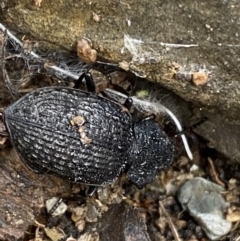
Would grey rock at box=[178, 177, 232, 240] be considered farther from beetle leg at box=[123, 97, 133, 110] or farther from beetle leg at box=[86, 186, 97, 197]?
beetle leg at box=[123, 97, 133, 110]

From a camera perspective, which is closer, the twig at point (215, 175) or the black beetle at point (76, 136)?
the black beetle at point (76, 136)

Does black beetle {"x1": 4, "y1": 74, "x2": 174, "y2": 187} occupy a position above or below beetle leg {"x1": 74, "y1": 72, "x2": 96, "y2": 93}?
below

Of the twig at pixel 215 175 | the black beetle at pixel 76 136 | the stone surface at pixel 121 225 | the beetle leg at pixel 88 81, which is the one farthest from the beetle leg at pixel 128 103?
the twig at pixel 215 175

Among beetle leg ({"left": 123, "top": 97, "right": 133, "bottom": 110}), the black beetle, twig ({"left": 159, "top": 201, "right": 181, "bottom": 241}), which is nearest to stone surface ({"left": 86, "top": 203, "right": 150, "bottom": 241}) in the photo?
twig ({"left": 159, "top": 201, "right": 181, "bottom": 241})

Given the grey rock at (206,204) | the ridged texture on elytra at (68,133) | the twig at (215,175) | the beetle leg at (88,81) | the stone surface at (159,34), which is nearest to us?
the stone surface at (159,34)

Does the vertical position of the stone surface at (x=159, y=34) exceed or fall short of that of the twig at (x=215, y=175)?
it exceeds it

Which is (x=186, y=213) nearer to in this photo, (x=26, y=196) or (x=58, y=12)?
(x=26, y=196)

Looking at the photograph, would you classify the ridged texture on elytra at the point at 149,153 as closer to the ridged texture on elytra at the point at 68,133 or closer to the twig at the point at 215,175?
the ridged texture on elytra at the point at 68,133
